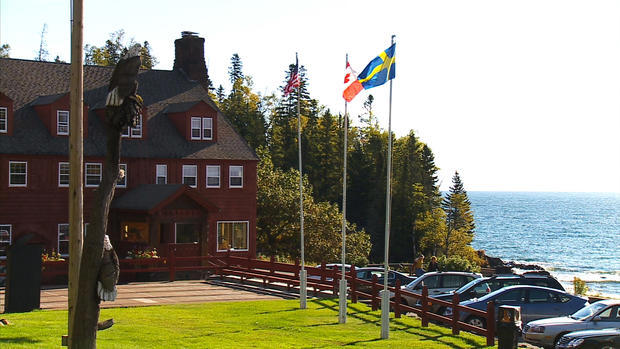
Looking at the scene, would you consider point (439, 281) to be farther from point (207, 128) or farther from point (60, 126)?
point (60, 126)

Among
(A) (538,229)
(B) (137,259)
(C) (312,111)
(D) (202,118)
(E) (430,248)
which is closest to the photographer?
(B) (137,259)

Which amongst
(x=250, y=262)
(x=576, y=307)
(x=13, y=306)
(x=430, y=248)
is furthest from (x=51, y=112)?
(x=430, y=248)

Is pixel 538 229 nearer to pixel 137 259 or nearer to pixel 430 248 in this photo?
pixel 430 248

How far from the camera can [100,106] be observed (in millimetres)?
42500

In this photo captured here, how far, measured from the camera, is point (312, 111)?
10862 cm

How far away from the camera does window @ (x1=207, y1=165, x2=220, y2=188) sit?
44.0 metres

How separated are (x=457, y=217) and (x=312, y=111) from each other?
24.9 meters

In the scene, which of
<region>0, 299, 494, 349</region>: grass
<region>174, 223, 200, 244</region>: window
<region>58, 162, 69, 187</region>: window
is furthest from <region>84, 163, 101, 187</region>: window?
<region>0, 299, 494, 349</region>: grass

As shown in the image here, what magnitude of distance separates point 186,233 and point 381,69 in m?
22.3

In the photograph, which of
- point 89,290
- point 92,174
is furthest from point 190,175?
point 89,290

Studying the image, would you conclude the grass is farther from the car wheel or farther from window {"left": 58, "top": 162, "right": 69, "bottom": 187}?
window {"left": 58, "top": 162, "right": 69, "bottom": 187}

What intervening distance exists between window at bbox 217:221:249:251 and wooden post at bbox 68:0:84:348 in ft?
100

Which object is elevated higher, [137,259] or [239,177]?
[239,177]

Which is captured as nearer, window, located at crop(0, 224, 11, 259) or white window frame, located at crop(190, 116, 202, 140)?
window, located at crop(0, 224, 11, 259)
